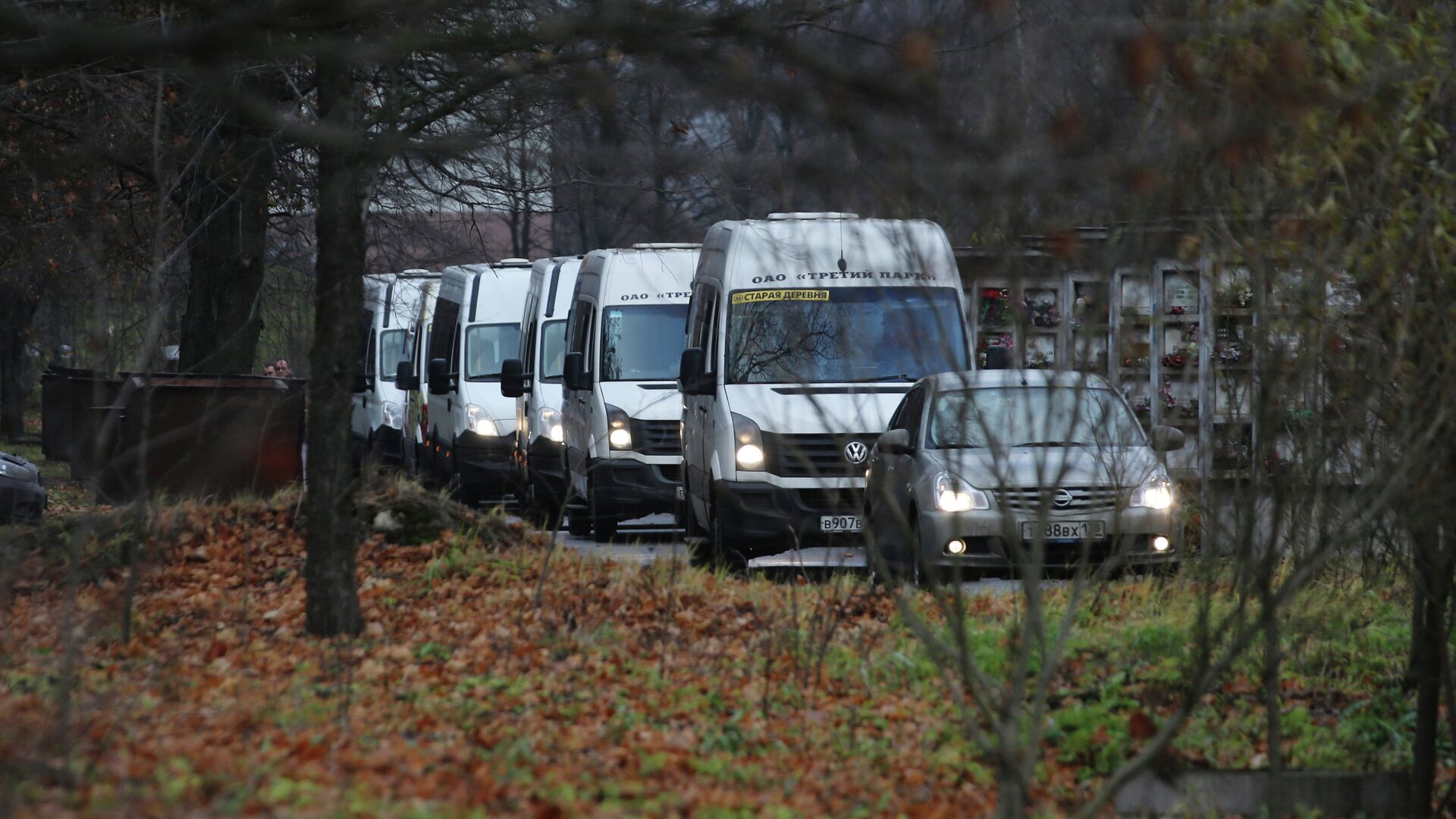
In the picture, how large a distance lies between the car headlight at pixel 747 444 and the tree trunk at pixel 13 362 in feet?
93.7

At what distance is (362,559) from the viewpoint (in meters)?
11.3

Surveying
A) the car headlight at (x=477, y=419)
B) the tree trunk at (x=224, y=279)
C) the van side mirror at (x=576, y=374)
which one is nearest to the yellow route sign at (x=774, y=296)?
the van side mirror at (x=576, y=374)

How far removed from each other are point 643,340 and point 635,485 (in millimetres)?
1508

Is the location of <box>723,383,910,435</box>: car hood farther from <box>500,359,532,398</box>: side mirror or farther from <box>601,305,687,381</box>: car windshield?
<box>500,359,532,398</box>: side mirror

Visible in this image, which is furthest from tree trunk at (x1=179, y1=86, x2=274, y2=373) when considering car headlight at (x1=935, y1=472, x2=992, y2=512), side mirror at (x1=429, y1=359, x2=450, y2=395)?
car headlight at (x1=935, y1=472, x2=992, y2=512)

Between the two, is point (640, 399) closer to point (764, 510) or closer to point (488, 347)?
point (764, 510)

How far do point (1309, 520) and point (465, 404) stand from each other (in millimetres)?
16463

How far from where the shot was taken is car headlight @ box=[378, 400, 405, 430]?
29.1m

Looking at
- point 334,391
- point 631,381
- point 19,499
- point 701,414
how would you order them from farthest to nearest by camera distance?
point 631,381 < point 19,499 < point 701,414 < point 334,391

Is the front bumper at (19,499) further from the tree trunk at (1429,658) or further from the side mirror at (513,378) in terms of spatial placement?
the tree trunk at (1429,658)

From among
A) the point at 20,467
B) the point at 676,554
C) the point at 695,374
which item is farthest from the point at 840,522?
the point at 20,467

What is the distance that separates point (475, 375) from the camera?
75.8 ft

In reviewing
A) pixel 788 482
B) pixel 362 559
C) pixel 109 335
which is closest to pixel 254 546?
pixel 362 559

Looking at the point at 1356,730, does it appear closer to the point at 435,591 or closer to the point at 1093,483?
the point at 1093,483
